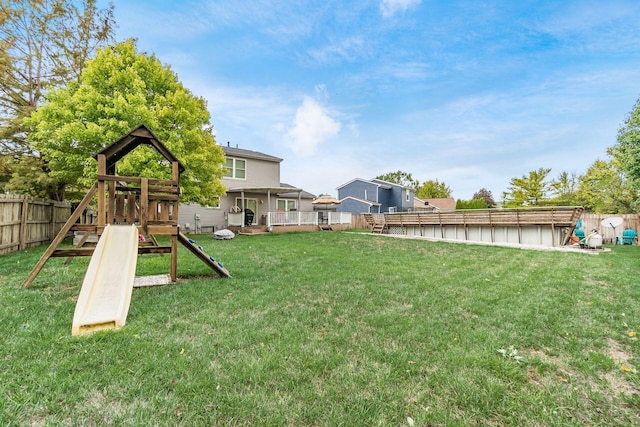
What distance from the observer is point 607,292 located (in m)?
4.97


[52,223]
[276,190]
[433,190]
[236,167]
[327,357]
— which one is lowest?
[327,357]

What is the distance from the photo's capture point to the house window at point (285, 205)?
21528 mm

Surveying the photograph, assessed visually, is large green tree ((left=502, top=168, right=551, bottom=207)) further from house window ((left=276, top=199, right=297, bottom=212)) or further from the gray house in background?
house window ((left=276, top=199, right=297, bottom=212))

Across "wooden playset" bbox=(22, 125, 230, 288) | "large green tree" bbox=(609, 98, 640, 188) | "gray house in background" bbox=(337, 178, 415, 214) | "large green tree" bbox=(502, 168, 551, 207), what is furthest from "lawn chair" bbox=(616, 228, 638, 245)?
"gray house in background" bbox=(337, 178, 415, 214)

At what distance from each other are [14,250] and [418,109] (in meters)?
20.0

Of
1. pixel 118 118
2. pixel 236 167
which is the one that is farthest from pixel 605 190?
pixel 118 118

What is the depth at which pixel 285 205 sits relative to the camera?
22.0m

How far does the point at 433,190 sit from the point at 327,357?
5372 cm

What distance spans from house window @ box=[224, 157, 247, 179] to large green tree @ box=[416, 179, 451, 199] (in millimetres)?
40481

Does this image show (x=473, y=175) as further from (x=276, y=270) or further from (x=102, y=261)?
(x=102, y=261)

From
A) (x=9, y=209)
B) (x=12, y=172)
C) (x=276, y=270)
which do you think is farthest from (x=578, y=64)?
(x=12, y=172)

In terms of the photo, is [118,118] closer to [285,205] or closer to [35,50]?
[35,50]

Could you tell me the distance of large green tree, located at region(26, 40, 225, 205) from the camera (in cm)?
999

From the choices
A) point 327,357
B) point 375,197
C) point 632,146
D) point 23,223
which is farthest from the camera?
point 375,197
